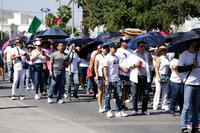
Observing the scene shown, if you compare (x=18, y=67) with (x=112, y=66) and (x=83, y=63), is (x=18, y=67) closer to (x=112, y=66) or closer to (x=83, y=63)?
(x=83, y=63)

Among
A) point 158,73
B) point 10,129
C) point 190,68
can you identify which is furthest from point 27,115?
point 190,68

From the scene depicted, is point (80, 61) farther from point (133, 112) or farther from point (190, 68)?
point (190, 68)

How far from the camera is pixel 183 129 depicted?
9.85 meters

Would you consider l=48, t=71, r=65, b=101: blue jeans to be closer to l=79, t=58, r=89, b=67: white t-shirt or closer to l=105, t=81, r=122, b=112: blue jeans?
l=79, t=58, r=89, b=67: white t-shirt

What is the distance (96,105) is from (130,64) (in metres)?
2.74

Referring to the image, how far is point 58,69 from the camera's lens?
49.9ft

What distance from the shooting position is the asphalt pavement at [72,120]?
34.5 feet

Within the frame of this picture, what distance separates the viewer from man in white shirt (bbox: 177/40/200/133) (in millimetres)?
9695

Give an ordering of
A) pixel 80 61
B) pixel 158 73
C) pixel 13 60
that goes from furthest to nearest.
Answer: pixel 80 61 → pixel 13 60 → pixel 158 73

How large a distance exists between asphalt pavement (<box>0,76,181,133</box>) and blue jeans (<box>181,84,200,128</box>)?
0.57 m

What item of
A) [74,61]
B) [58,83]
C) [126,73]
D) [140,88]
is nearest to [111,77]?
[140,88]

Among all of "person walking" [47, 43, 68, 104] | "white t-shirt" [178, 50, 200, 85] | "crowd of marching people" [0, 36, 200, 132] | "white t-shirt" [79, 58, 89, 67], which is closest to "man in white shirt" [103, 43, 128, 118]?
"crowd of marching people" [0, 36, 200, 132]

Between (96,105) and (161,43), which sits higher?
(161,43)

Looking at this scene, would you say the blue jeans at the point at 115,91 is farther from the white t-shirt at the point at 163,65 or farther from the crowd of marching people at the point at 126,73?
the white t-shirt at the point at 163,65
